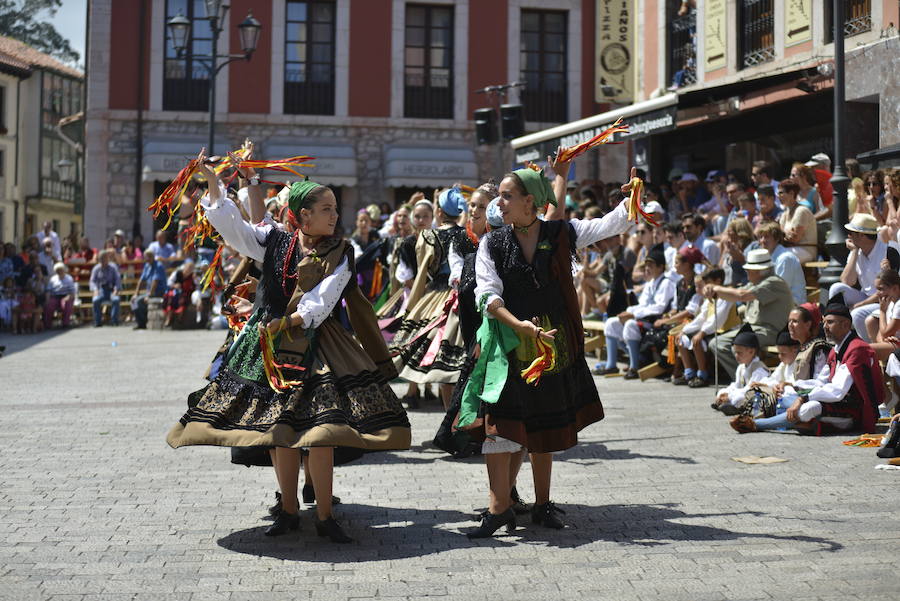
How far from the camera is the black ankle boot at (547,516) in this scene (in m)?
6.04

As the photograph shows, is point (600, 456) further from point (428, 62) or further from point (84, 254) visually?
point (428, 62)

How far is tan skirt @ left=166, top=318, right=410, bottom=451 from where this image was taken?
5605mm

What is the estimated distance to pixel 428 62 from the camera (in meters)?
31.6

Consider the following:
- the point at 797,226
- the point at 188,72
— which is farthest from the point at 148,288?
the point at 797,226

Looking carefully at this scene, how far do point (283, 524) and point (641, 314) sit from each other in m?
8.22

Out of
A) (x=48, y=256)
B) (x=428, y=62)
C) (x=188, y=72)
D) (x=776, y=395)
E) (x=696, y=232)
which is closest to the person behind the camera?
(x=776, y=395)

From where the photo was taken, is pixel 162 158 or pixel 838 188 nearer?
pixel 838 188

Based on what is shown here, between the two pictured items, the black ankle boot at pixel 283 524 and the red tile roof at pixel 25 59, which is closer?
the black ankle boot at pixel 283 524

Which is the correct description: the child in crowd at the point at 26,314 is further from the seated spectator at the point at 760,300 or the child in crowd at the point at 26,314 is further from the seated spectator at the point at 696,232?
the seated spectator at the point at 760,300

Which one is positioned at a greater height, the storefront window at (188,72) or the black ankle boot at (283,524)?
the storefront window at (188,72)

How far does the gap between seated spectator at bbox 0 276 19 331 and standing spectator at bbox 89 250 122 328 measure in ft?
5.54

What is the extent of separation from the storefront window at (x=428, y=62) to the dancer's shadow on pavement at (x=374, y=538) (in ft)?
84.2

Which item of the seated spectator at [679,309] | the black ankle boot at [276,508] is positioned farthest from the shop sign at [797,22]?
the black ankle boot at [276,508]

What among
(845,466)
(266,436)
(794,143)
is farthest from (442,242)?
(794,143)
